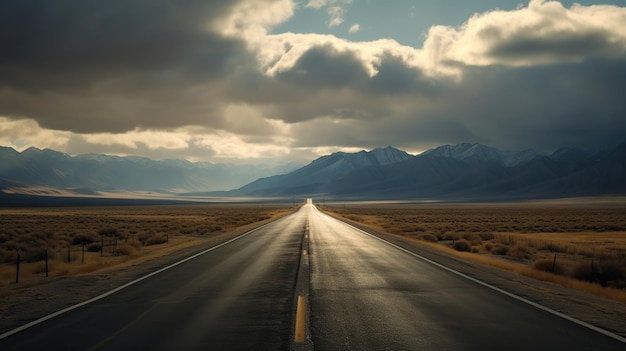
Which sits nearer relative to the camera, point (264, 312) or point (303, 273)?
point (264, 312)

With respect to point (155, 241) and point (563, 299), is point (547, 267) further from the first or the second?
point (155, 241)

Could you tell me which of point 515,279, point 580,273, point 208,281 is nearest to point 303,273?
point 208,281

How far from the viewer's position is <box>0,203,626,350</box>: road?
7.63 metres

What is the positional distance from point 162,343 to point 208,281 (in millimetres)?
6163

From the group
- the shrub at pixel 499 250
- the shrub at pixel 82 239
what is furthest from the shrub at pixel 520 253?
the shrub at pixel 82 239

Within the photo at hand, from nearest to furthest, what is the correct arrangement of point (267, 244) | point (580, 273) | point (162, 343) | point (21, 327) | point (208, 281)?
1. point (162, 343)
2. point (21, 327)
3. point (208, 281)
4. point (580, 273)
5. point (267, 244)

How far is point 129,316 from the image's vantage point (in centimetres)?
944

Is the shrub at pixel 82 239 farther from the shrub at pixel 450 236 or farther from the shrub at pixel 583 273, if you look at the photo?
the shrub at pixel 583 273

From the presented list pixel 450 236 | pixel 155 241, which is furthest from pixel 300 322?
pixel 450 236

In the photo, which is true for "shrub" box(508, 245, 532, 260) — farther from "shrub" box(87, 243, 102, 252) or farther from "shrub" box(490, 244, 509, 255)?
"shrub" box(87, 243, 102, 252)

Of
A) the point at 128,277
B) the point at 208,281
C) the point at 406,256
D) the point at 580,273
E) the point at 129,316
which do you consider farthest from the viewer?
the point at 406,256

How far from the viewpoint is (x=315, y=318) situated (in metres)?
9.13

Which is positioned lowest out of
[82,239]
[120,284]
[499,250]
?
[499,250]

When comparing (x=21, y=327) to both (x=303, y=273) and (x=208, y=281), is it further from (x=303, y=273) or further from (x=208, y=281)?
(x=303, y=273)
